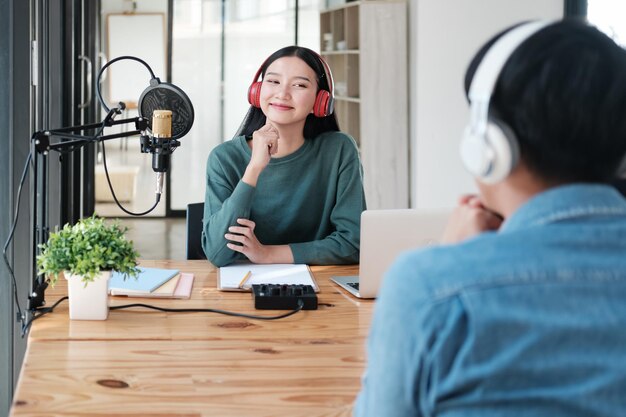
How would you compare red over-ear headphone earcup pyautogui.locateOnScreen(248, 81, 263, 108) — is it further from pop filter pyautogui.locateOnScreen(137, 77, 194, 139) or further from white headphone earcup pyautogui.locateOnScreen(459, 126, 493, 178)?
white headphone earcup pyautogui.locateOnScreen(459, 126, 493, 178)

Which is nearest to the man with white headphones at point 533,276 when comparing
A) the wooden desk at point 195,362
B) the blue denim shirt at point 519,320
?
the blue denim shirt at point 519,320

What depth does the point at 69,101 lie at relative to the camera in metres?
3.77

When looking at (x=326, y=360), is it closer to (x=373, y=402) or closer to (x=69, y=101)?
(x=373, y=402)

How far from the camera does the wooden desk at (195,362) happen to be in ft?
5.03

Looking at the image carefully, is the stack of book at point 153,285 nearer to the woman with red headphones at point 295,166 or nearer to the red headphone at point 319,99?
the woman with red headphones at point 295,166

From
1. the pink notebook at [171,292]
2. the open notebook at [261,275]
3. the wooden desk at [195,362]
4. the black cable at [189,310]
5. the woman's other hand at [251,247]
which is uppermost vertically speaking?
the woman's other hand at [251,247]

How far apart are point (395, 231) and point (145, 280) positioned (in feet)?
2.03

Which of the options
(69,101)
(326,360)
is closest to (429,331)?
(326,360)

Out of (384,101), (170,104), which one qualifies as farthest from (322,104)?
(384,101)

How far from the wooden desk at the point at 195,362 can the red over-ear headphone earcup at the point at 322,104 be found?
77 cm

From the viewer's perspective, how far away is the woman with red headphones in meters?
2.75

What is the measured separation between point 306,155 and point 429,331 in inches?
78.4

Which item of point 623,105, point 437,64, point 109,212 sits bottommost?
point 109,212

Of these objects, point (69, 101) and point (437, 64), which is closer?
point (69, 101)
